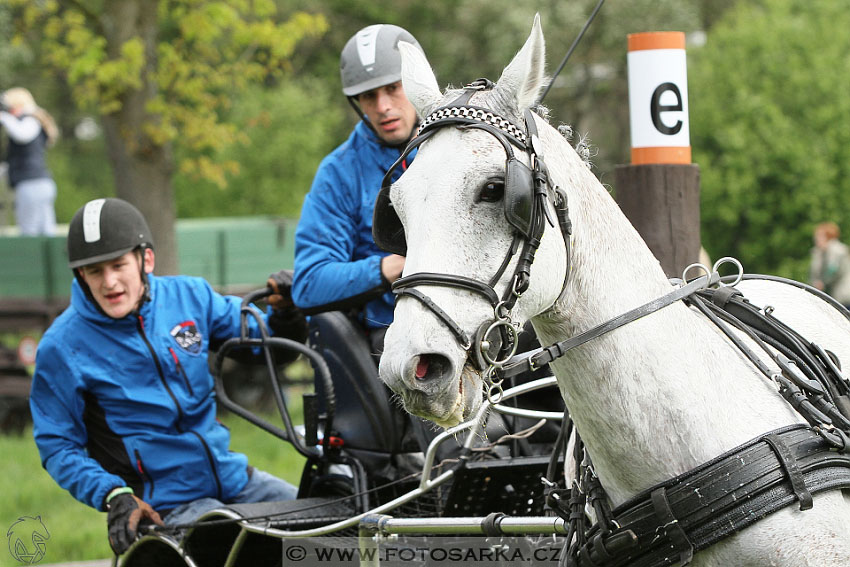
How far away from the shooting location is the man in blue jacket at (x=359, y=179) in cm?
382

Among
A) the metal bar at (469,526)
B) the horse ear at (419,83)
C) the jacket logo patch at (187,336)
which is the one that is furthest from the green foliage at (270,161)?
the horse ear at (419,83)

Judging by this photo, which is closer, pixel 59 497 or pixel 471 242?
pixel 471 242

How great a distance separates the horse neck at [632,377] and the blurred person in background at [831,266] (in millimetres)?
11194

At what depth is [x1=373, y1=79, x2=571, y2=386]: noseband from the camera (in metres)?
2.16

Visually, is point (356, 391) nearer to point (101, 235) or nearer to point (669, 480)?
point (101, 235)

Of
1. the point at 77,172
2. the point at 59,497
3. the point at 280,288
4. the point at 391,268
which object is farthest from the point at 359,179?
the point at 77,172

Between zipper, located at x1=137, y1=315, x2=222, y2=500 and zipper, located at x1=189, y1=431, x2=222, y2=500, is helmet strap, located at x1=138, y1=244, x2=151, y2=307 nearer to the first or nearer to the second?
zipper, located at x1=137, y1=315, x2=222, y2=500

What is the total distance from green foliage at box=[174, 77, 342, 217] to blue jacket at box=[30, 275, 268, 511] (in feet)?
50.2

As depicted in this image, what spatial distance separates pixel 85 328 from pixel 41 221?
7.85 m

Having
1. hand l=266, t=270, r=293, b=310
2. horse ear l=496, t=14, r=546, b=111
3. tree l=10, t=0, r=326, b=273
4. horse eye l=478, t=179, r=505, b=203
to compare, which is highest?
tree l=10, t=0, r=326, b=273

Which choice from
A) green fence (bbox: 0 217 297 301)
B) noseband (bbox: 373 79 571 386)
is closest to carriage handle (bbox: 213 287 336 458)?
noseband (bbox: 373 79 571 386)

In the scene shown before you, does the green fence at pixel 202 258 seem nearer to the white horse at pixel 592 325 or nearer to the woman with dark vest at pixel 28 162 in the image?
the woman with dark vest at pixel 28 162

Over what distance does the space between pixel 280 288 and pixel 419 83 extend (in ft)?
6.41

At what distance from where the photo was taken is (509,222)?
2.22 metres
